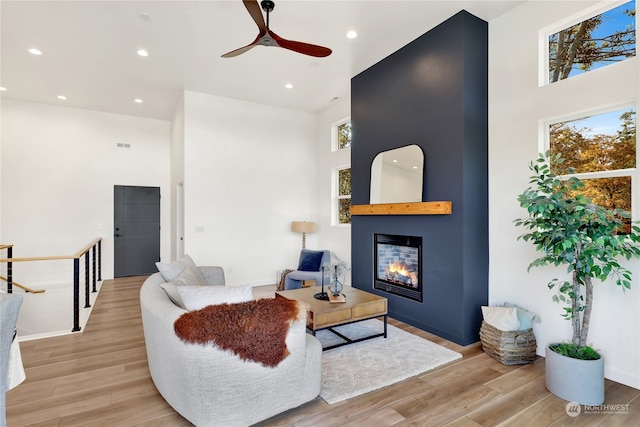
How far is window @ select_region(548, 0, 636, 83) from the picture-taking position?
2.58m

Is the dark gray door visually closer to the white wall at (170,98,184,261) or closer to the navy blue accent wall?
the white wall at (170,98,184,261)

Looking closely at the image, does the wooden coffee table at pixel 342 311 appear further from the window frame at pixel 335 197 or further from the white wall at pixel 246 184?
the window frame at pixel 335 197

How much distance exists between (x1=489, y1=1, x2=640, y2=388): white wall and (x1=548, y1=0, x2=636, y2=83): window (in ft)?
0.48

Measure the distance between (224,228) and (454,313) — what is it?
13.2 ft

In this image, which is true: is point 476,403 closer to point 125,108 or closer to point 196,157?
point 196,157

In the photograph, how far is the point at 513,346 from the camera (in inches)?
111

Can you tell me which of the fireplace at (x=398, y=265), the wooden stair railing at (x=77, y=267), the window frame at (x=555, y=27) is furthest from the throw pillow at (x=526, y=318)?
the wooden stair railing at (x=77, y=267)

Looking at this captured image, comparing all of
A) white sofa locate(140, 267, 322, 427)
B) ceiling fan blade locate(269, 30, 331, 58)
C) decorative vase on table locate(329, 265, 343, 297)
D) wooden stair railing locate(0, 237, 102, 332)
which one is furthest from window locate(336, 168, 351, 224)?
wooden stair railing locate(0, 237, 102, 332)

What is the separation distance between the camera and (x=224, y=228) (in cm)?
565

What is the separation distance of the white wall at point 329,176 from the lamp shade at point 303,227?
0.34m

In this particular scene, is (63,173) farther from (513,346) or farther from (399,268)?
(513,346)

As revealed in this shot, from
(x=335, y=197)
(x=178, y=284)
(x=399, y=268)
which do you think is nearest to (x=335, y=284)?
(x=399, y=268)

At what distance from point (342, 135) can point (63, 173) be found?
551cm

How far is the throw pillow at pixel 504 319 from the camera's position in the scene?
2.88 metres
